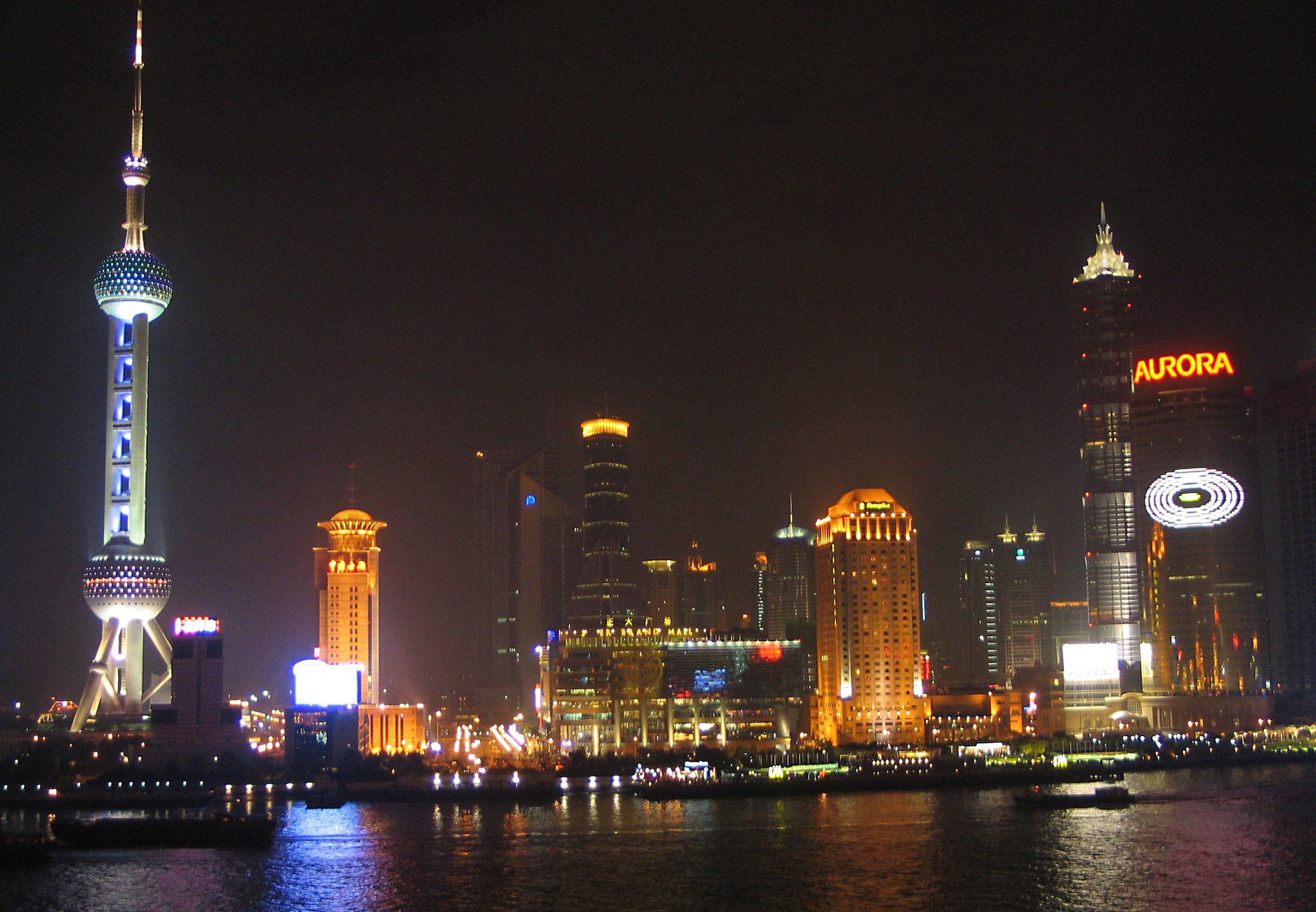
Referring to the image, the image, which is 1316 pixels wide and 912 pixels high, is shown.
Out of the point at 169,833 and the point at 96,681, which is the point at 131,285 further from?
the point at 169,833

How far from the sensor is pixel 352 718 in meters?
152

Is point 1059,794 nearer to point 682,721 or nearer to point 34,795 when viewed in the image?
point 682,721

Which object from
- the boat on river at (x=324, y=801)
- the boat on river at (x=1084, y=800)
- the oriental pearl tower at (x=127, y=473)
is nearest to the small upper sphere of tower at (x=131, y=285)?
the oriental pearl tower at (x=127, y=473)

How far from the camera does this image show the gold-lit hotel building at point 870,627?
181000mm

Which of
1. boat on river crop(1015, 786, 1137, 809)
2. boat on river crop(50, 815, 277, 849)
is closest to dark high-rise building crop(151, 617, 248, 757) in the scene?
A: boat on river crop(50, 815, 277, 849)

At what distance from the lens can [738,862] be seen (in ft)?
286

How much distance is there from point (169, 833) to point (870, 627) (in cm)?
9890

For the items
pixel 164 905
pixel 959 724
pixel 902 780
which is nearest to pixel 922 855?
pixel 164 905

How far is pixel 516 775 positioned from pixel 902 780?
38007 mm

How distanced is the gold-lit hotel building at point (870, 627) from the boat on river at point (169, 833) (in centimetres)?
8998

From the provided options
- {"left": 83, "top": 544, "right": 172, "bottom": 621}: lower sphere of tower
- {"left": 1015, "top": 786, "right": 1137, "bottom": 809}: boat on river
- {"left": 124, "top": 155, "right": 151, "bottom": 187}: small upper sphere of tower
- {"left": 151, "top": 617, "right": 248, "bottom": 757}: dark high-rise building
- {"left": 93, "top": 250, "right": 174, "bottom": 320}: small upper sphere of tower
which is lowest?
{"left": 1015, "top": 786, "right": 1137, "bottom": 809}: boat on river

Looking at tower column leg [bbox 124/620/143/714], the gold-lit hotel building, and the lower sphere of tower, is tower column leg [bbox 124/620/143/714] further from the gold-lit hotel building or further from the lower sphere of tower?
the gold-lit hotel building

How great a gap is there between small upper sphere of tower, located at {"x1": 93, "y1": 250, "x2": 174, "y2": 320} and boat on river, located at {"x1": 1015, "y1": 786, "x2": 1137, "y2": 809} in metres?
107

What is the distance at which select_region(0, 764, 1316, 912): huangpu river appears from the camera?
7519cm
